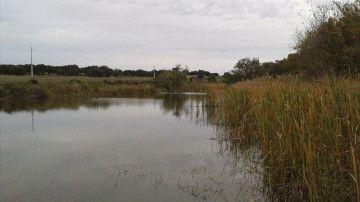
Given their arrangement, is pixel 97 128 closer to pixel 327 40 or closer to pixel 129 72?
pixel 327 40

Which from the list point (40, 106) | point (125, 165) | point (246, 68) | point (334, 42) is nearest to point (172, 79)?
point (246, 68)

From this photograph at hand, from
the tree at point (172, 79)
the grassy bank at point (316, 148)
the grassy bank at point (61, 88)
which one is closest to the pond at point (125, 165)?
the grassy bank at point (316, 148)

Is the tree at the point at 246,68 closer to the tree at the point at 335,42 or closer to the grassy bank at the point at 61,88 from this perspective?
the grassy bank at the point at 61,88

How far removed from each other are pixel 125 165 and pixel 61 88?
27.0m

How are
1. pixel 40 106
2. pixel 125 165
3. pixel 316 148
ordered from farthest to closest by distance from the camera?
1. pixel 40 106
2. pixel 125 165
3. pixel 316 148

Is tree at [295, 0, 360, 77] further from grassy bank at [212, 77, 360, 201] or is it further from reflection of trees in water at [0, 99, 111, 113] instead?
reflection of trees in water at [0, 99, 111, 113]

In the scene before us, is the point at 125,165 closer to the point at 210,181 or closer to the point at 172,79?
the point at 210,181

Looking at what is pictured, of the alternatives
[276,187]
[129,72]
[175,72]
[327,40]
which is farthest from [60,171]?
[129,72]

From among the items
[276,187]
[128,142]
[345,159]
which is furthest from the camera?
[128,142]

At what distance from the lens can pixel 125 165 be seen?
7637mm

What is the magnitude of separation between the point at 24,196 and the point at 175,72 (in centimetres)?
3861

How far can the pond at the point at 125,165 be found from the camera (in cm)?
584

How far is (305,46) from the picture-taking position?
17359mm

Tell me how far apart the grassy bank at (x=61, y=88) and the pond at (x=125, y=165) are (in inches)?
606
